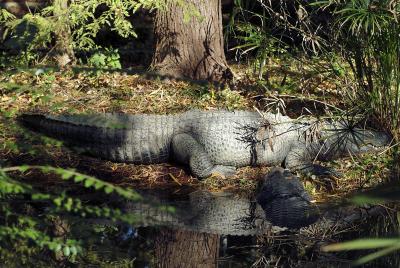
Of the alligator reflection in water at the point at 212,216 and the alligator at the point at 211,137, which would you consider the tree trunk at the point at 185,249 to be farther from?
the alligator at the point at 211,137

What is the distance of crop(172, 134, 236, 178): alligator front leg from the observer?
699 centimetres

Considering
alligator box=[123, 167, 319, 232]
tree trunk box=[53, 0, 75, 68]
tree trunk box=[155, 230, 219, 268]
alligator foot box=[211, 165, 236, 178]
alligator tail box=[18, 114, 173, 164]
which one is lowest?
alligator foot box=[211, 165, 236, 178]

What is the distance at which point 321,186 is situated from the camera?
6.70m

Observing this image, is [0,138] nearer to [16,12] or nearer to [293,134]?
[293,134]

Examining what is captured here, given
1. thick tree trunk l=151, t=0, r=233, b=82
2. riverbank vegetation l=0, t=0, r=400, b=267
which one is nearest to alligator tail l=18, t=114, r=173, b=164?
riverbank vegetation l=0, t=0, r=400, b=267

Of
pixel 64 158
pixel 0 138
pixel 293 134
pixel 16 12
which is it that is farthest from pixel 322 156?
pixel 16 12

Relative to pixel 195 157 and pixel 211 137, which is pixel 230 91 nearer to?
pixel 211 137

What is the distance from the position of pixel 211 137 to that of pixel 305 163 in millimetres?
971

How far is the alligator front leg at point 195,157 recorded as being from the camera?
6992 millimetres

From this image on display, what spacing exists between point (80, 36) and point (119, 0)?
2.14 metres

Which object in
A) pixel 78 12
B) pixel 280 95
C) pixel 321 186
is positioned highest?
pixel 78 12

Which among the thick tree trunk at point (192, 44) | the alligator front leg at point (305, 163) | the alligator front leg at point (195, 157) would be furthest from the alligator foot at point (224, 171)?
the thick tree trunk at point (192, 44)

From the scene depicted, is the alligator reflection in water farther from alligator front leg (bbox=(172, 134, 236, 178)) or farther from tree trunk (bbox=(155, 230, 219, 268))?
alligator front leg (bbox=(172, 134, 236, 178))

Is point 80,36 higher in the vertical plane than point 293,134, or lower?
higher
